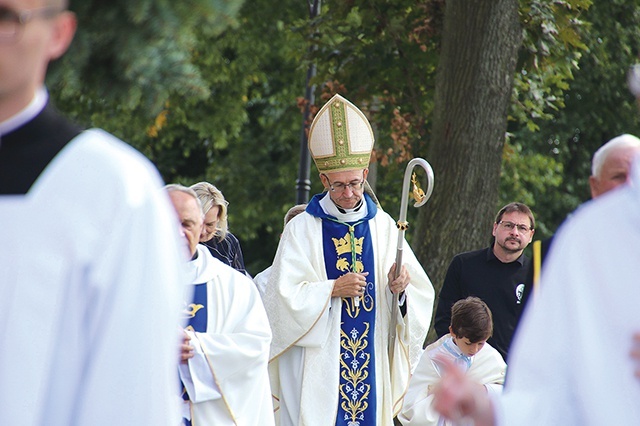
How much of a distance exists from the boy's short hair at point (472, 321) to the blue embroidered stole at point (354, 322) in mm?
1245

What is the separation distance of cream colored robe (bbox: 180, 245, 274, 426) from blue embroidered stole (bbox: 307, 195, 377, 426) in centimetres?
209

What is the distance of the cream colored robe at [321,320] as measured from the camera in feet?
28.1

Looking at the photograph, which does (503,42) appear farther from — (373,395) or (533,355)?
(533,355)

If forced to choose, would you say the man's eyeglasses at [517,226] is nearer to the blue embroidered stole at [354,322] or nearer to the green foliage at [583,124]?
the blue embroidered stole at [354,322]

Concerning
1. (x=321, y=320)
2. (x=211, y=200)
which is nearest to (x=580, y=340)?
(x=211, y=200)

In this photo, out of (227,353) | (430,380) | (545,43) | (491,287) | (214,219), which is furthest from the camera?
(545,43)

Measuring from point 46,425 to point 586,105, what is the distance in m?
20.0

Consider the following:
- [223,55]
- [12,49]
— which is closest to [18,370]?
[12,49]

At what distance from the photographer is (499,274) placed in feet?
29.3

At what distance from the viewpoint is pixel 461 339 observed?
7.57 metres

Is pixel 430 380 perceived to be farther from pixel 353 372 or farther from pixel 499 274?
pixel 499 274

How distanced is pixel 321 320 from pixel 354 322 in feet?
0.91

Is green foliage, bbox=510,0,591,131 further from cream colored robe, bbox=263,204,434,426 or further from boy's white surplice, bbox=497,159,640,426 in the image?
boy's white surplice, bbox=497,159,640,426

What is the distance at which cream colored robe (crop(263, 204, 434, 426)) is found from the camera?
28.1ft
